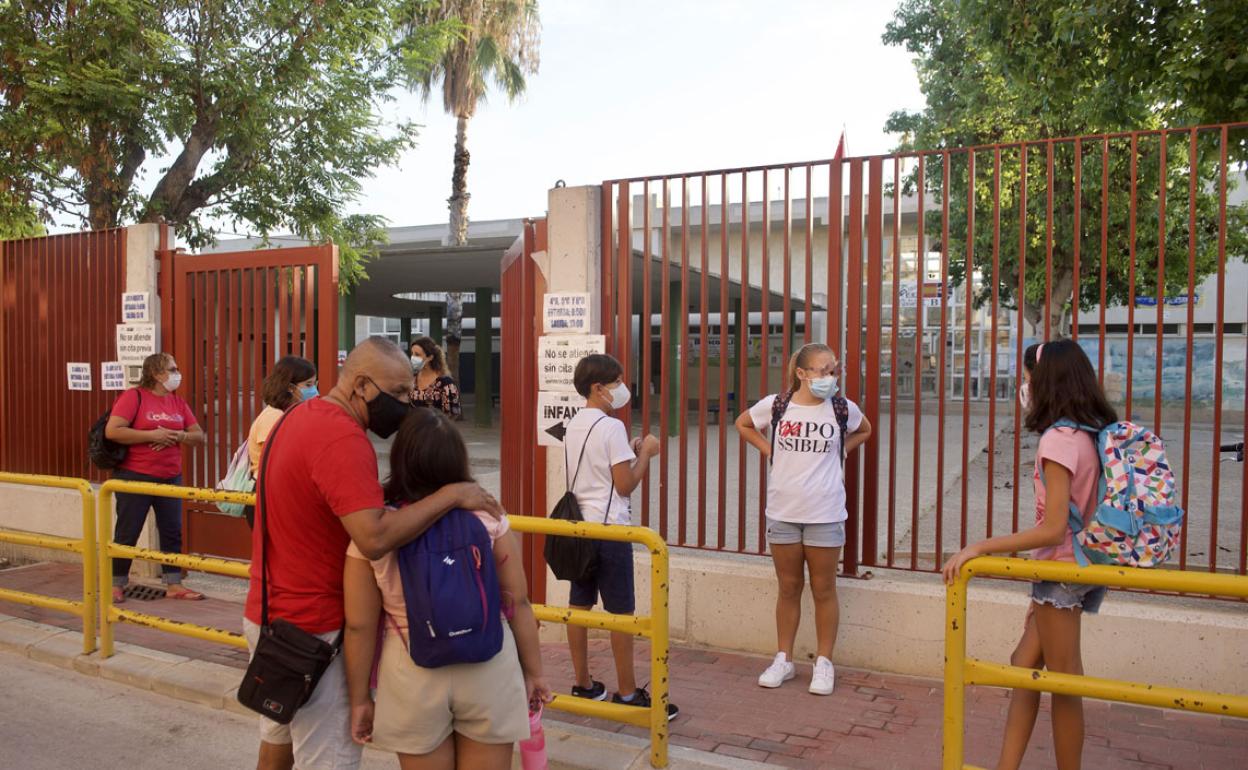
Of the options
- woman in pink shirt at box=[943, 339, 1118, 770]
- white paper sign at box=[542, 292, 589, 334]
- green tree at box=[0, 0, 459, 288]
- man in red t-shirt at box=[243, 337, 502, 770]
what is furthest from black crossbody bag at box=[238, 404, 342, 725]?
green tree at box=[0, 0, 459, 288]

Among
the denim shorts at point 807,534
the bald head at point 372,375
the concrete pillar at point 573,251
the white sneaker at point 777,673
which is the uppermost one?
the concrete pillar at point 573,251

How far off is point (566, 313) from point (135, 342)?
4012mm

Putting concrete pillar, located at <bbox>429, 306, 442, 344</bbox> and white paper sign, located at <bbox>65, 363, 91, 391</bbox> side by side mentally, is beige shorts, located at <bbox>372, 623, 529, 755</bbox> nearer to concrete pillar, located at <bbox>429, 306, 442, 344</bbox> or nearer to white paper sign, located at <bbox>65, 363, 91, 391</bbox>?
white paper sign, located at <bbox>65, 363, 91, 391</bbox>

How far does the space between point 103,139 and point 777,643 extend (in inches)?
349

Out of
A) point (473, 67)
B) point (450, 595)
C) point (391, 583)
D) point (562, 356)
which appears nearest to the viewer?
point (450, 595)

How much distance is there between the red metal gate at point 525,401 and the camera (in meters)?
5.81

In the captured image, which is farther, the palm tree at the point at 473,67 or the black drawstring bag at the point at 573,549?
the palm tree at the point at 473,67

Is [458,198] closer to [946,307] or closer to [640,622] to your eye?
[946,307]

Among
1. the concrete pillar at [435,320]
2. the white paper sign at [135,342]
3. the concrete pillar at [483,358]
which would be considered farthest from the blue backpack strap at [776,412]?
the concrete pillar at [435,320]

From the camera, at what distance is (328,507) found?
2.51 m

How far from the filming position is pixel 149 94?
938 cm

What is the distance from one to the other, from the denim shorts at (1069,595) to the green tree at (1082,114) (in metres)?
1.80

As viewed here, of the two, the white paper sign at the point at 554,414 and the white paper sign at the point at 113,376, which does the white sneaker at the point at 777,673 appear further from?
the white paper sign at the point at 113,376

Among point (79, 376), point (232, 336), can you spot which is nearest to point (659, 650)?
point (232, 336)
